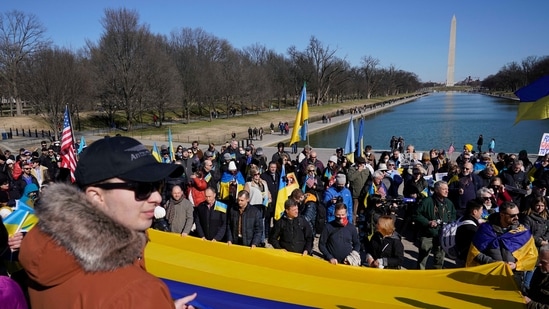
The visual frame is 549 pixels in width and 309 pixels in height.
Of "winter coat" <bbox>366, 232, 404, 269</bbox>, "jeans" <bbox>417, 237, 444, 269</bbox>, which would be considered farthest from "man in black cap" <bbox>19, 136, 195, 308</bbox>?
"jeans" <bbox>417, 237, 444, 269</bbox>

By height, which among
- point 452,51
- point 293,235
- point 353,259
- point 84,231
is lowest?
point 353,259

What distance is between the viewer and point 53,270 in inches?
58.6

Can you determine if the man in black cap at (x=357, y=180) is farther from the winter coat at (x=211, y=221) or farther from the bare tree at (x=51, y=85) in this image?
the bare tree at (x=51, y=85)

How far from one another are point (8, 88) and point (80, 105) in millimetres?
16700

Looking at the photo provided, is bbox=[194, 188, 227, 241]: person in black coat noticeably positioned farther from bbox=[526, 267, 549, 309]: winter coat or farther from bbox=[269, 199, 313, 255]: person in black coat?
bbox=[526, 267, 549, 309]: winter coat

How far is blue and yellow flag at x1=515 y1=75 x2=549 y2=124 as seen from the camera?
5.10 m

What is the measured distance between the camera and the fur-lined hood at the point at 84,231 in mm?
1481

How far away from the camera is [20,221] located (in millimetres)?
4656

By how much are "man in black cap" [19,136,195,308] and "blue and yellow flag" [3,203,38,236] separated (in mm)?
3496

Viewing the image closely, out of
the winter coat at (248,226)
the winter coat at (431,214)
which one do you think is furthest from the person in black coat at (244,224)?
the winter coat at (431,214)

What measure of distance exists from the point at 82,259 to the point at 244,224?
18.1ft

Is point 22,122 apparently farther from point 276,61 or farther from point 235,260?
point 276,61

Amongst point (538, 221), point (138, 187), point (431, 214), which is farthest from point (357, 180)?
point (138, 187)

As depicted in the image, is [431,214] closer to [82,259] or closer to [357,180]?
[357,180]
